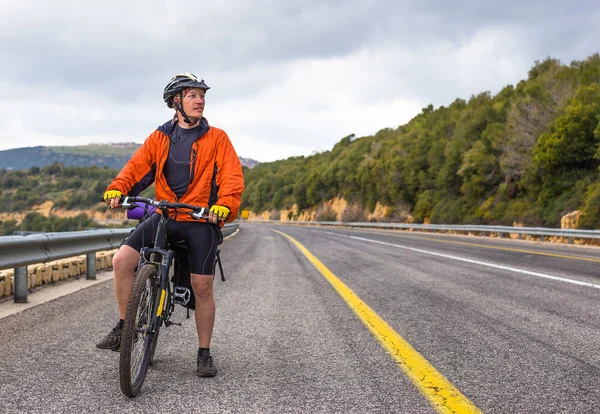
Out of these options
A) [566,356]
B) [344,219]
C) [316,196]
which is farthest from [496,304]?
[316,196]

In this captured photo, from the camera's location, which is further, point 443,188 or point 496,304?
point 443,188

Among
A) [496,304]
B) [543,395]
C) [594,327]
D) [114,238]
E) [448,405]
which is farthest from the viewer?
[114,238]

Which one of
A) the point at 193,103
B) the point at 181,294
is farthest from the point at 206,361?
the point at 193,103

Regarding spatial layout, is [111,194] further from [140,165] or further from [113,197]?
[140,165]

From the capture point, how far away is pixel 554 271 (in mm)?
9664

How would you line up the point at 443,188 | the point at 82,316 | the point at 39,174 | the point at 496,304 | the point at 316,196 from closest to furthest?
1. the point at 82,316
2. the point at 496,304
3. the point at 443,188
4. the point at 316,196
5. the point at 39,174

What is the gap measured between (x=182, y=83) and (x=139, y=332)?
1684mm

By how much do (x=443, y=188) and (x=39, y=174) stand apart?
259ft

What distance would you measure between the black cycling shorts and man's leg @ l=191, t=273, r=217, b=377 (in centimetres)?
6

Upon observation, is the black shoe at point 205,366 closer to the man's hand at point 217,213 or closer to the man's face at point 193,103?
the man's hand at point 217,213

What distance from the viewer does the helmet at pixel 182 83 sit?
3781 mm

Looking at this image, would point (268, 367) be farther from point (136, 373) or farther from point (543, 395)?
point (543, 395)

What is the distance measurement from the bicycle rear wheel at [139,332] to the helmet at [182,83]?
1246 millimetres

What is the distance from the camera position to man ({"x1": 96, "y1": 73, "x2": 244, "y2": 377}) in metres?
3.59
